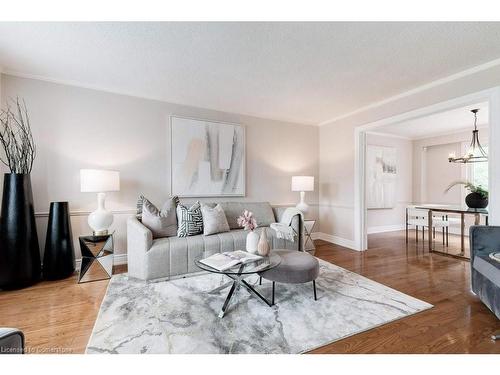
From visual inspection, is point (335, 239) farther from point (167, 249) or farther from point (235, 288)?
point (167, 249)

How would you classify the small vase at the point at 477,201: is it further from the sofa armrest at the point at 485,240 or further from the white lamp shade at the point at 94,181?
the white lamp shade at the point at 94,181

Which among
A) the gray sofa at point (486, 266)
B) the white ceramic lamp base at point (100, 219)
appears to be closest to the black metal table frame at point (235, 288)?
the white ceramic lamp base at point (100, 219)

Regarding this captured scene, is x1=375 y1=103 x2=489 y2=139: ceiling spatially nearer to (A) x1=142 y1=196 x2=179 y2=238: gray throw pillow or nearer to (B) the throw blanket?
(B) the throw blanket

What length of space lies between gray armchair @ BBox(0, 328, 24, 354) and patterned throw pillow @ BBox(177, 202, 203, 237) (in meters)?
2.03

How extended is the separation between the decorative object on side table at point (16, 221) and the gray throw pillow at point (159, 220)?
1170mm

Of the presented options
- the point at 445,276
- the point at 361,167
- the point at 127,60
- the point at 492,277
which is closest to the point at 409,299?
the point at 492,277

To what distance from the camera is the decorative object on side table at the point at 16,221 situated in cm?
243

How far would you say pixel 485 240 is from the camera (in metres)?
2.22

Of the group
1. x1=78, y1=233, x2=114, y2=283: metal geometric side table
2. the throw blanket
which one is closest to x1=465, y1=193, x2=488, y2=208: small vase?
the throw blanket

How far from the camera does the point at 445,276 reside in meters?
2.84

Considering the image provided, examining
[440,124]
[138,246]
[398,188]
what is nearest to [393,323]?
[138,246]

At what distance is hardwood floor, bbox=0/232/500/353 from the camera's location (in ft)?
5.18

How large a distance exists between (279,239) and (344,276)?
1.01 m
